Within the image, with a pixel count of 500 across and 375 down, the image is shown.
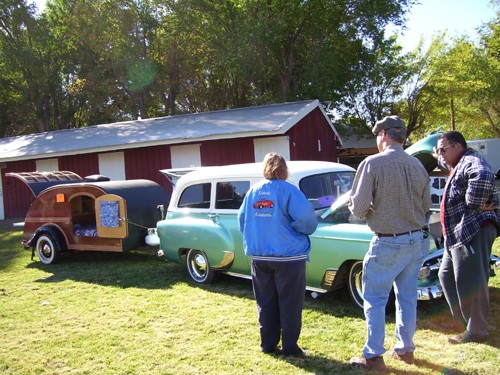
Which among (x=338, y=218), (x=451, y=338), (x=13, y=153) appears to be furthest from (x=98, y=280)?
(x=13, y=153)

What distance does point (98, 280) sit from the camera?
7969mm

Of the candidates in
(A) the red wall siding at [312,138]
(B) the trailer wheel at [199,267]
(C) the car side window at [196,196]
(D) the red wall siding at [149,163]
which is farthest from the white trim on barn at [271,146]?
Answer: (B) the trailer wheel at [199,267]

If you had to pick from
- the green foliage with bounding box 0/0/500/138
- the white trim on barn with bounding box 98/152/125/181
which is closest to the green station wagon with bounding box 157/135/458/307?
the white trim on barn with bounding box 98/152/125/181

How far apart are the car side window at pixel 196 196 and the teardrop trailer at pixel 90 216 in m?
1.15

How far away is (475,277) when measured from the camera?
13.3 ft

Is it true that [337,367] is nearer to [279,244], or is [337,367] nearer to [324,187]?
[279,244]

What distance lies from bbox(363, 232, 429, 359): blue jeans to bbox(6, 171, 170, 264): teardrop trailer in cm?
541

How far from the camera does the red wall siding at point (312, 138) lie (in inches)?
653

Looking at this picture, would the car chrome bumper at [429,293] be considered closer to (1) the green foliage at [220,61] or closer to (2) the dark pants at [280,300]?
(2) the dark pants at [280,300]

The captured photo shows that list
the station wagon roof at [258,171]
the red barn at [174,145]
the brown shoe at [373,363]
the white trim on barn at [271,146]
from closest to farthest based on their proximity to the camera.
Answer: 1. the brown shoe at [373,363]
2. the station wagon roof at [258,171]
3. the white trim on barn at [271,146]
4. the red barn at [174,145]

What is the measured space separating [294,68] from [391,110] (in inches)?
346

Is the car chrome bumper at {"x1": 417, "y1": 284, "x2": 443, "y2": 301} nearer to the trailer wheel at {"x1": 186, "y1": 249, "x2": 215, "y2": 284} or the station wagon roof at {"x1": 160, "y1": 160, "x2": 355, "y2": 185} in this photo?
the station wagon roof at {"x1": 160, "y1": 160, "x2": 355, "y2": 185}

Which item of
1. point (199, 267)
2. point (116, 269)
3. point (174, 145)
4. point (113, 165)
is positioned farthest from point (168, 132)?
point (199, 267)

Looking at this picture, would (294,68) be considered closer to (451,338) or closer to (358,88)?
(358,88)
